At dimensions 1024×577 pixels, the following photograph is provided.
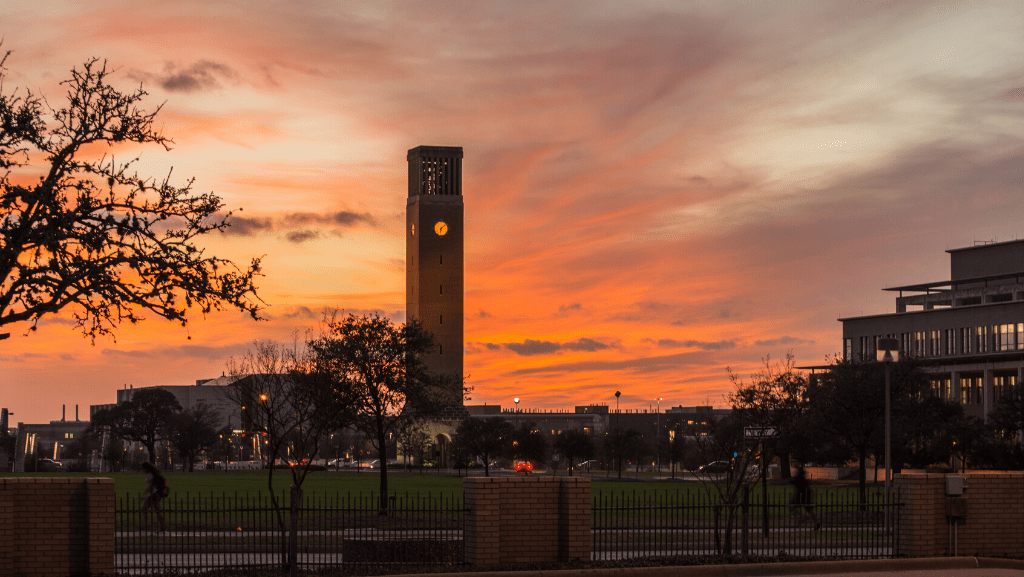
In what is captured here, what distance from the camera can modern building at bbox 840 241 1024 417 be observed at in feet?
356

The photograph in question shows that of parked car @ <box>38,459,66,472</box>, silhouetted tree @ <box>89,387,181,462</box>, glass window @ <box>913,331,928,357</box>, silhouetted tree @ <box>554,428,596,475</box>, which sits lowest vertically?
parked car @ <box>38,459,66,472</box>

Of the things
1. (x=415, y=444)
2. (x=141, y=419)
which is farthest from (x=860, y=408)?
(x=141, y=419)

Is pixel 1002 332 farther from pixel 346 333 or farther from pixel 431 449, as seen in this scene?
pixel 346 333

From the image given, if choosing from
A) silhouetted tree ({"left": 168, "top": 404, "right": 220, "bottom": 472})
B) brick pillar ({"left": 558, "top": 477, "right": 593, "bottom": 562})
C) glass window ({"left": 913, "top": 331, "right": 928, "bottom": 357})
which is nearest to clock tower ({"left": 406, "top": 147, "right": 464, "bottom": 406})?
silhouetted tree ({"left": 168, "top": 404, "right": 220, "bottom": 472})

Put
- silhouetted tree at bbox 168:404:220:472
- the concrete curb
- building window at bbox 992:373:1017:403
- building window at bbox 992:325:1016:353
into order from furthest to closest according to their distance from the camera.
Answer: silhouetted tree at bbox 168:404:220:472
building window at bbox 992:325:1016:353
building window at bbox 992:373:1017:403
the concrete curb

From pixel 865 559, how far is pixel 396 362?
2466cm

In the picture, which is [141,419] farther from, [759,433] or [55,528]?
[55,528]

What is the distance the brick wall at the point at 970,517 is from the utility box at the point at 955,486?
0.64 feet

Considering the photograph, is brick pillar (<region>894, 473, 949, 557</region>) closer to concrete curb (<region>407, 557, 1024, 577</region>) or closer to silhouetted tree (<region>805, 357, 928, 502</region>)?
concrete curb (<region>407, 557, 1024, 577</region>)

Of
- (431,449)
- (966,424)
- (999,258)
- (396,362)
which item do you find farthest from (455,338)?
(396,362)

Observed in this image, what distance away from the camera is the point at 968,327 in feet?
369

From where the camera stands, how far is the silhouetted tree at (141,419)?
444ft

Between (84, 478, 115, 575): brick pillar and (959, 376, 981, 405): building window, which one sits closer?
(84, 478, 115, 575): brick pillar

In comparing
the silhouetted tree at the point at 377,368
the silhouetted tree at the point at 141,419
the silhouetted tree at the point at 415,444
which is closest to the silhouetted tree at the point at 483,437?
the silhouetted tree at the point at 415,444
